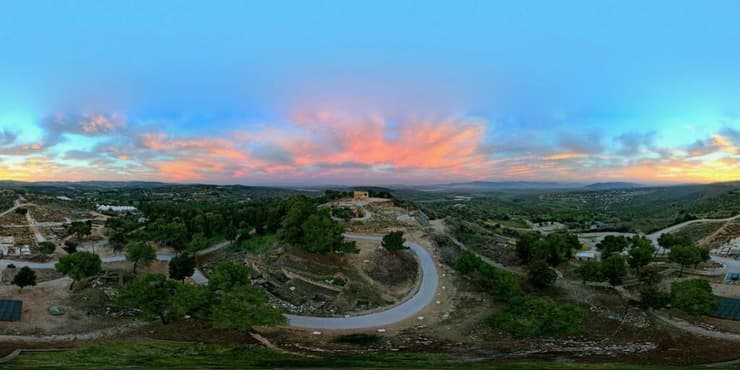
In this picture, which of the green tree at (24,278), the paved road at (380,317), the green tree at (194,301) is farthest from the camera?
the green tree at (24,278)

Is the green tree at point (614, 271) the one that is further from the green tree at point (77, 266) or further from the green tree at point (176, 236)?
the green tree at point (176, 236)

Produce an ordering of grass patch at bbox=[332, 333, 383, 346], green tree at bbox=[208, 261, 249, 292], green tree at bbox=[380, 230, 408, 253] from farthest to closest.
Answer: green tree at bbox=[380, 230, 408, 253]
green tree at bbox=[208, 261, 249, 292]
grass patch at bbox=[332, 333, 383, 346]

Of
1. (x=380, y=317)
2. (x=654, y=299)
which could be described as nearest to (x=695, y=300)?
(x=654, y=299)

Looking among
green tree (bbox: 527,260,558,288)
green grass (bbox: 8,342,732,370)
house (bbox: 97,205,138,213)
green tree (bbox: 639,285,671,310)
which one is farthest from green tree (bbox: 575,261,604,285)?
house (bbox: 97,205,138,213)

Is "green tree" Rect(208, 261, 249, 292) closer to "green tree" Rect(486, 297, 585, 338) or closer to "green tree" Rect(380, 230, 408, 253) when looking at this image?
"green tree" Rect(486, 297, 585, 338)

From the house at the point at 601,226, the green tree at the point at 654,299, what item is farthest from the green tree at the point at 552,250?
the house at the point at 601,226

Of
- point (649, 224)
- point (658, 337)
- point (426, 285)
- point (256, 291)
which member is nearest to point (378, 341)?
point (256, 291)

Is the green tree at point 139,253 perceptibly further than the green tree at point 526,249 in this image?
No

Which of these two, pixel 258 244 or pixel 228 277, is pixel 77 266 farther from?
pixel 258 244
